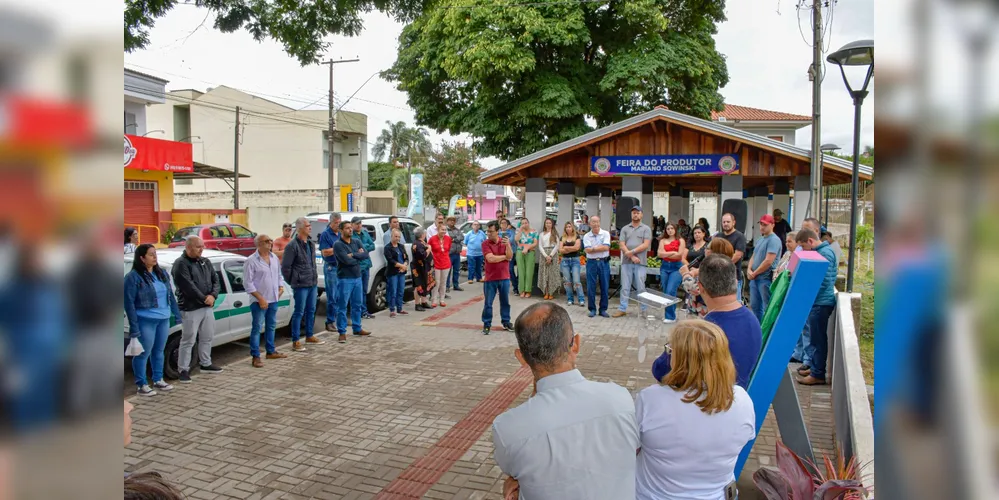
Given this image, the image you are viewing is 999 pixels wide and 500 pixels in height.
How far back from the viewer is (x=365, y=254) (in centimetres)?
1027

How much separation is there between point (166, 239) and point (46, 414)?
23430 mm

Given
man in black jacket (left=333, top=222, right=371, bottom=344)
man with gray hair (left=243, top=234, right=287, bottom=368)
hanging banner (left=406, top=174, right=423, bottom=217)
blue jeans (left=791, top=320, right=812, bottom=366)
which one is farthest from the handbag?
hanging banner (left=406, top=174, right=423, bottom=217)

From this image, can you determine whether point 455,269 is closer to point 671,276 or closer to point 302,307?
point 671,276

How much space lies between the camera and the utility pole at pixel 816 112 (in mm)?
11342

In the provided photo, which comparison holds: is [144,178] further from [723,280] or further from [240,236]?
[723,280]

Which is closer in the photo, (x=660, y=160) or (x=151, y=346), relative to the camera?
(x=151, y=346)

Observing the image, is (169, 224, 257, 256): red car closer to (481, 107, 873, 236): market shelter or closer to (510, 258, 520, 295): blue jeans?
(481, 107, 873, 236): market shelter

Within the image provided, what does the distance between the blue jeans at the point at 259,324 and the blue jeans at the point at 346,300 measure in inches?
53.8

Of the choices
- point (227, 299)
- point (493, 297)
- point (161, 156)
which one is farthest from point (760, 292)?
point (161, 156)

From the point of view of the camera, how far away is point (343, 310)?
32.6ft

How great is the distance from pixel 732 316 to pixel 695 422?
3.90 feet

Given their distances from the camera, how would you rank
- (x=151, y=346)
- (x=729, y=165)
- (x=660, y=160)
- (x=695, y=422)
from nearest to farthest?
(x=695, y=422), (x=151, y=346), (x=729, y=165), (x=660, y=160)

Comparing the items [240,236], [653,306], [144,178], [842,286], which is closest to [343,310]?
[653,306]

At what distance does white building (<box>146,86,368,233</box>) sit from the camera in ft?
126
